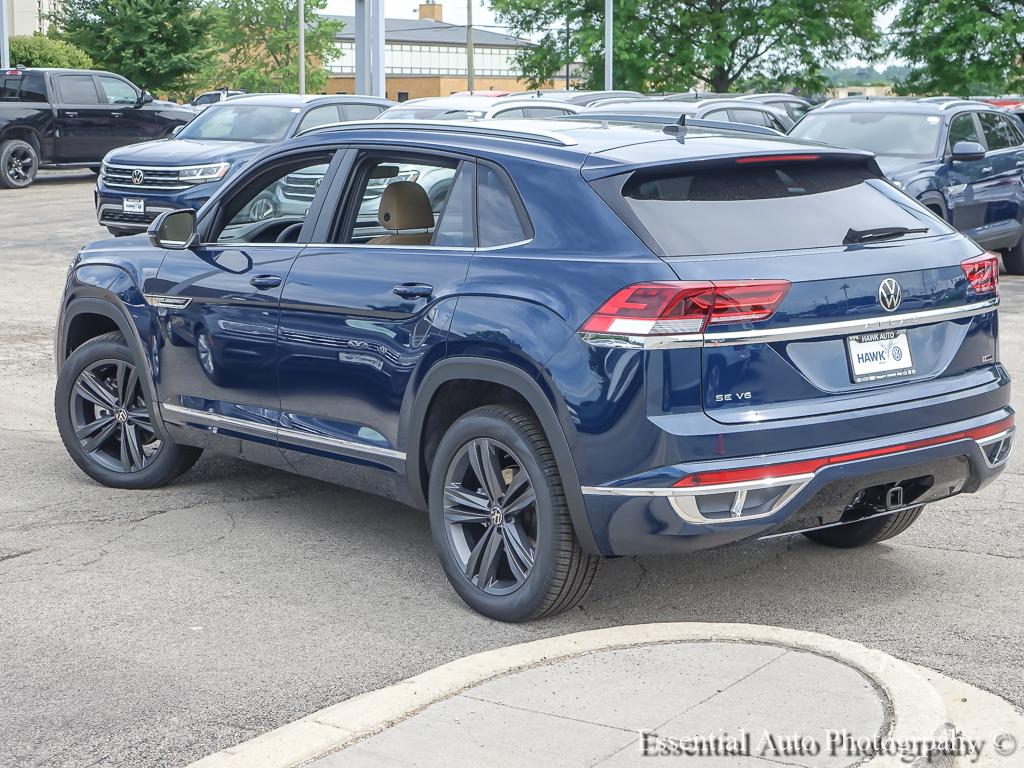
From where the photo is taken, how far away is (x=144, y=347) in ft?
22.6

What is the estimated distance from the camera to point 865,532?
20.1 feet

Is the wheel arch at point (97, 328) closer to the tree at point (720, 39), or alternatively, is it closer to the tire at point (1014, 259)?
the tire at point (1014, 259)

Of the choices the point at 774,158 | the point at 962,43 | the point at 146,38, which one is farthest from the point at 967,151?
the point at 146,38

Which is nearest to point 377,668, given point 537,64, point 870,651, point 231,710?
point 231,710

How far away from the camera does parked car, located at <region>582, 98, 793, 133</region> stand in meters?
18.4

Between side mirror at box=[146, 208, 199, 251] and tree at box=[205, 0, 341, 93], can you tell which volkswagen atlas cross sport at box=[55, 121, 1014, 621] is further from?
tree at box=[205, 0, 341, 93]

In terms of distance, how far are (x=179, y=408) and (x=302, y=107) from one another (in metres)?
13.1

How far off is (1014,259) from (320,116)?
8.86 meters

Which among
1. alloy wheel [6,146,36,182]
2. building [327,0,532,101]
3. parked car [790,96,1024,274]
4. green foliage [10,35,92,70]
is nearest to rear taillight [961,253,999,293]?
parked car [790,96,1024,274]

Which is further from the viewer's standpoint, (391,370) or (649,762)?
(391,370)

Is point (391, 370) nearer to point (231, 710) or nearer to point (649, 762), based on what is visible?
point (231, 710)

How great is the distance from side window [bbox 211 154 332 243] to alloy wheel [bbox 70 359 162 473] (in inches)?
36.8

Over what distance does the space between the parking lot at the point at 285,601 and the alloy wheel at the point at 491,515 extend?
195 millimetres

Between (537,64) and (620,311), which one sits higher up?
(537,64)
